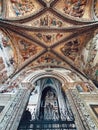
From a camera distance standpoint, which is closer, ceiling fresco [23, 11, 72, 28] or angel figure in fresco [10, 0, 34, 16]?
angel figure in fresco [10, 0, 34, 16]

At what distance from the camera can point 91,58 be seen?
33.1 feet

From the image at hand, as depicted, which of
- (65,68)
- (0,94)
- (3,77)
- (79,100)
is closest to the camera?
(79,100)

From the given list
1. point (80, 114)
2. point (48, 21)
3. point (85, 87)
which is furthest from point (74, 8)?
point (80, 114)

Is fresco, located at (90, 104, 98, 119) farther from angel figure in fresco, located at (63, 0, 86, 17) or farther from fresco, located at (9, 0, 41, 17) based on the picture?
fresco, located at (9, 0, 41, 17)

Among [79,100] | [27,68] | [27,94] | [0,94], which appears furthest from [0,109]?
[27,68]

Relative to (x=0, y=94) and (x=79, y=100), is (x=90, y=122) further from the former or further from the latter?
(x=0, y=94)

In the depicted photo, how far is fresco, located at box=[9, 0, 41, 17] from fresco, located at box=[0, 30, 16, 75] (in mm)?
2127

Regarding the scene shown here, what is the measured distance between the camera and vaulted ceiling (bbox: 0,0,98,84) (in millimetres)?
10305

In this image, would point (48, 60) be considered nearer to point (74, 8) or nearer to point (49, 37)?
point (49, 37)

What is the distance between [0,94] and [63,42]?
20.6ft

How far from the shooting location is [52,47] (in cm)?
1168

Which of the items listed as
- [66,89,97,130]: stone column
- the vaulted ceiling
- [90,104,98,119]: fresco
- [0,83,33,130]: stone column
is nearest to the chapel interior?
the vaulted ceiling

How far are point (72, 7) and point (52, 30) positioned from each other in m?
2.30

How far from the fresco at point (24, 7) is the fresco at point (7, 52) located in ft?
6.98
